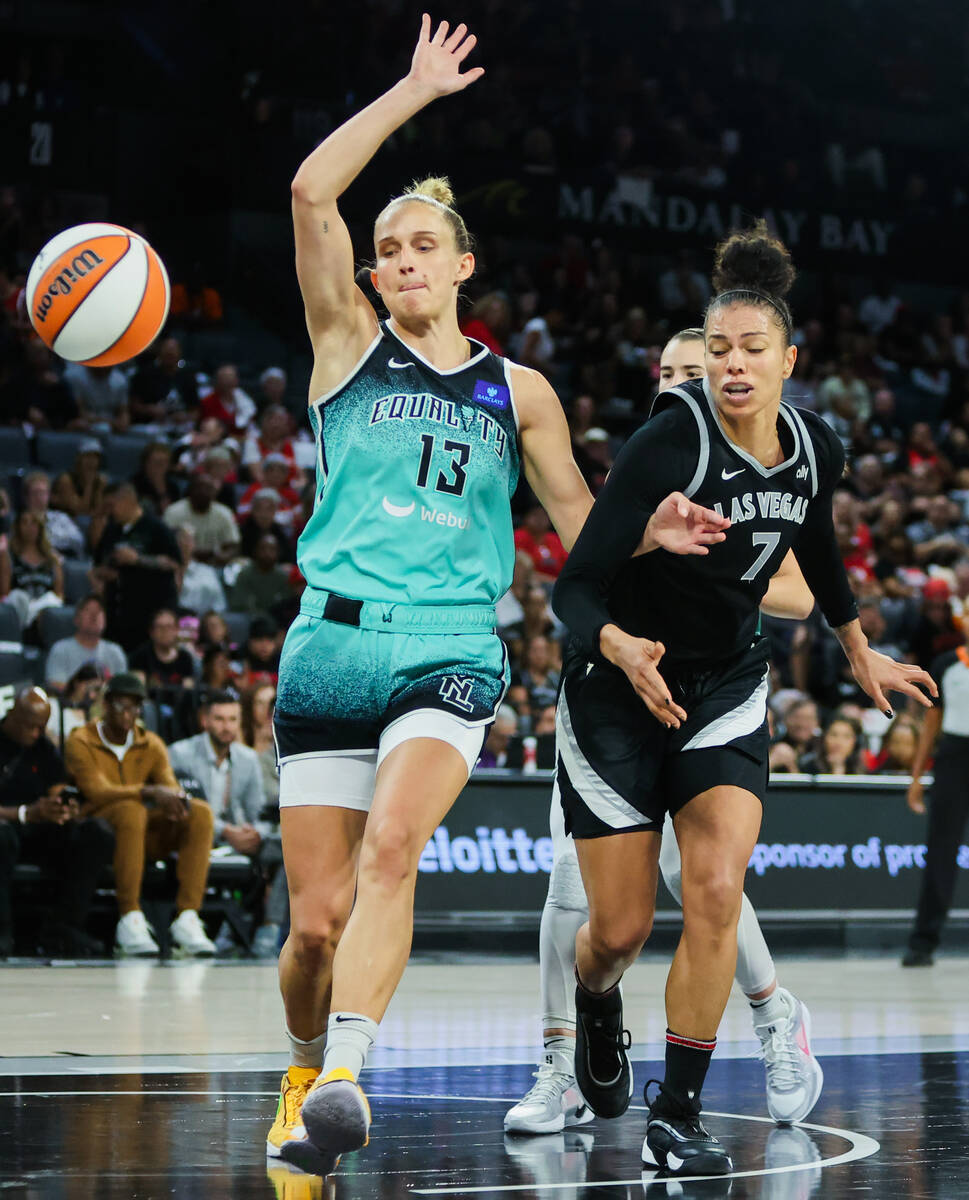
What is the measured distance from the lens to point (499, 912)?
471 inches

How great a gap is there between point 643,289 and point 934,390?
161 inches

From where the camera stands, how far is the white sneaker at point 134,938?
11023mm

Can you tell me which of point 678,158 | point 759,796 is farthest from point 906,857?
point 678,158

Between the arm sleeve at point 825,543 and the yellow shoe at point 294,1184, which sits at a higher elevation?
the arm sleeve at point 825,543

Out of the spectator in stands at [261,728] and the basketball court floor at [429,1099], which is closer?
the basketball court floor at [429,1099]

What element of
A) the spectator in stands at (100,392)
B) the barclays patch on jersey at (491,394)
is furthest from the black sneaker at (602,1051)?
the spectator in stands at (100,392)

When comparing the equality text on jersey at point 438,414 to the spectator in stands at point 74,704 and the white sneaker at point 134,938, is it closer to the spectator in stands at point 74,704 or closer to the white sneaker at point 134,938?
the white sneaker at point 134,938

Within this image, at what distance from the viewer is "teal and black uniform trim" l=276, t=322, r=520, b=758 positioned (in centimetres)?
455

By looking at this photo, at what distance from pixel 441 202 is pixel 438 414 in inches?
29.5

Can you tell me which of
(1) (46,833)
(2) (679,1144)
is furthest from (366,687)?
(1) (46,833)

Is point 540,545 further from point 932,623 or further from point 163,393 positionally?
point 163,393

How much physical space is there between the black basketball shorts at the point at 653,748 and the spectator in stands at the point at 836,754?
8484mm

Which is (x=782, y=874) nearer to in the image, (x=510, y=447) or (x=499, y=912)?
(x=499, y=912)

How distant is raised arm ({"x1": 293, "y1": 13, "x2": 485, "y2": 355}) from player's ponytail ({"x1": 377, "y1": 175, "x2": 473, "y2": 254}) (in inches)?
8.6
